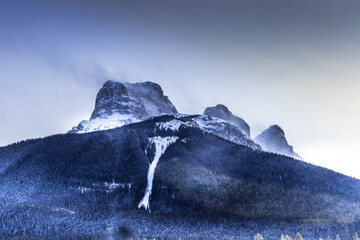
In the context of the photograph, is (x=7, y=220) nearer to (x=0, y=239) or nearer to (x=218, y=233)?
(x=0, y=239)

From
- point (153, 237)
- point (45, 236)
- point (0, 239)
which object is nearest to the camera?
point (0, 239)

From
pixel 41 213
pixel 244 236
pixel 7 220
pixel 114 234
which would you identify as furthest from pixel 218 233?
pixel 7 220

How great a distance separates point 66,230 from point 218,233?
8023cm

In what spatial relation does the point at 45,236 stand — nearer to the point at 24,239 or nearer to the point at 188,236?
the point at 24,239

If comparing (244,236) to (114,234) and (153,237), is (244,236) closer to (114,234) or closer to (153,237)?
(153,237)

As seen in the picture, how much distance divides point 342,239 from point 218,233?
223 ft

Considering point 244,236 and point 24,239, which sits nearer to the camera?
point 24,239

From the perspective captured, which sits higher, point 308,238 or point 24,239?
point 308,238

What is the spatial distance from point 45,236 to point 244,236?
102053 millimetres

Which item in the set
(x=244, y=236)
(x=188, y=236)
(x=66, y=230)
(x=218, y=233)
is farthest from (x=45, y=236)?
(x=244, y=236)

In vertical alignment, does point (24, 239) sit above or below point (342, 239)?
below

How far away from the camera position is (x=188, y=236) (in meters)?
190

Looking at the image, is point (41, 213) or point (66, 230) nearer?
point (66, 230)

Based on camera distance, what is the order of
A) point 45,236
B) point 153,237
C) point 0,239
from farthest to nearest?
point 153,237 < point 45,236 < point 0,239
